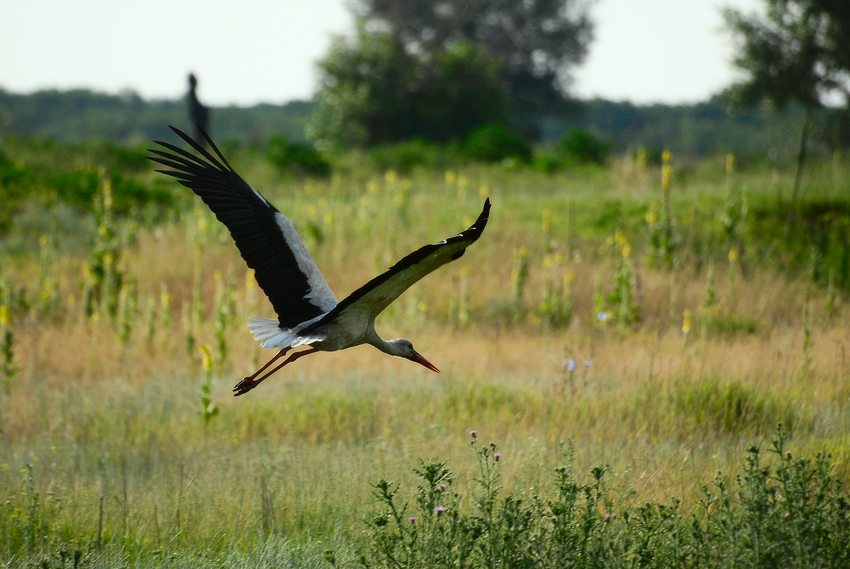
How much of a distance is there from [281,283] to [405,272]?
1392 millimetres

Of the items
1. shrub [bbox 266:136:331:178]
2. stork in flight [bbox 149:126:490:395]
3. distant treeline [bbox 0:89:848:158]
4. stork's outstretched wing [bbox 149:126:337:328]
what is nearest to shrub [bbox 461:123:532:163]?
shrub [bbox 266:136:331:178]

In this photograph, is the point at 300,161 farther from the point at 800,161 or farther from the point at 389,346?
the point at 389,346

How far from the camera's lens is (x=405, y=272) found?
2908 millimetres

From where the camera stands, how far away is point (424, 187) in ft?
53.1

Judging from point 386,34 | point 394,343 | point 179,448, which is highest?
point 386,34

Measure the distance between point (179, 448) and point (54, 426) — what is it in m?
1.04

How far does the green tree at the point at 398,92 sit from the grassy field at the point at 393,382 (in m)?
15.2

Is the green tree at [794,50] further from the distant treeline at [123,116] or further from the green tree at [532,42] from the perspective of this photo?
the distant treeline at [123,116]

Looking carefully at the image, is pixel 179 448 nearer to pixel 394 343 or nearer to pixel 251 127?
pixel 394 343

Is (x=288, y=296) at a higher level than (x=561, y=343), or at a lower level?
higher

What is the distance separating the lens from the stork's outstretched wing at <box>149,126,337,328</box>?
404 cm

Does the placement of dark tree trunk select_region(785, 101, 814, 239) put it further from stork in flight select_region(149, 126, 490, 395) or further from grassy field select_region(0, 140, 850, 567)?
stork in flight select_region(149, 126, 490, 395)

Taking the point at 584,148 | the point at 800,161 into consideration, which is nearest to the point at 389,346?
the point at 800,161

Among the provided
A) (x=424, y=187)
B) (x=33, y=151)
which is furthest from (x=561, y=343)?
(x=33, y=151)
